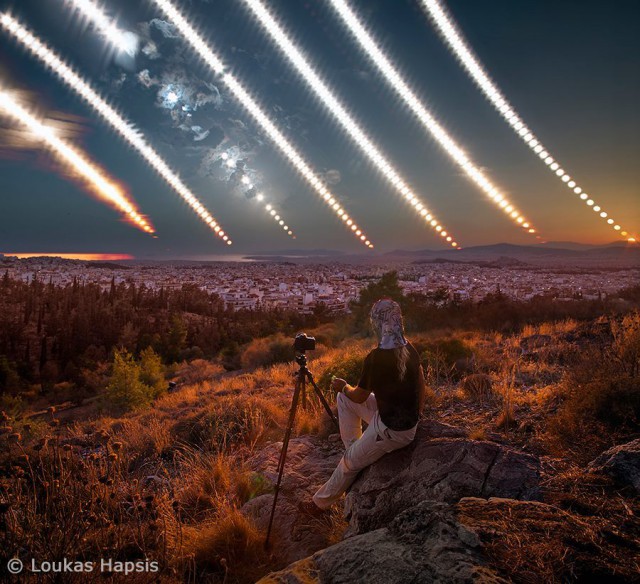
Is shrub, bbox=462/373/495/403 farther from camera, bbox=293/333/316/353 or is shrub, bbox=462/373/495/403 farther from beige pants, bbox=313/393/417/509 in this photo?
camera, bbox=293/333/316/353

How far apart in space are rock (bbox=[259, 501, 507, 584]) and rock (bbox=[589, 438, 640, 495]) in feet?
4.17

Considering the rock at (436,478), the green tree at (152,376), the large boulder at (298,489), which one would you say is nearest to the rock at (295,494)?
the large boulder at (298,489)

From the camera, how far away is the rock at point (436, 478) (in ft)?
9.96

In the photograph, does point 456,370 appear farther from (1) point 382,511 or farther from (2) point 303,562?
(2) point 303,562

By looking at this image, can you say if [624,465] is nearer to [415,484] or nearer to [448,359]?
[415,484]

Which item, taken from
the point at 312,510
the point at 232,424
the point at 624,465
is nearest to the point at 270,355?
the point at 232,424

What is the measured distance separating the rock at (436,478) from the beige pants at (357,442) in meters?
0.14

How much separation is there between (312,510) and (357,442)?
97 centimetres

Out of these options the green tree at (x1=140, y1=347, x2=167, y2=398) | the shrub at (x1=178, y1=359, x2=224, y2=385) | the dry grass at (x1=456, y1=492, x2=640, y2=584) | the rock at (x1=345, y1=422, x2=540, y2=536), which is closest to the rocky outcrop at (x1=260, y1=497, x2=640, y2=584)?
the dry grass at (x1=456, y1=492, x2=640, y2=584)

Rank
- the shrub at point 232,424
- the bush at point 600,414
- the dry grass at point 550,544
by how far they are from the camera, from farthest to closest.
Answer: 1. the shrub at point 232,424
2. the bush at point 600,414
3. the dry grass at point 550,544

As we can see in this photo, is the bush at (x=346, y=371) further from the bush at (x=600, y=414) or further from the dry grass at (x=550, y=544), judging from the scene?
the dry grass at (x=550, y=544)

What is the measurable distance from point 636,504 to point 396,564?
155cm

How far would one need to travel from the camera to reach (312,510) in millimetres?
4117

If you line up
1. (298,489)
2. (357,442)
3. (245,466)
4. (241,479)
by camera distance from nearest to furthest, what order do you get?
1. (357,442)
2. (298,489)
3. (241,479)
4. (245,466)
